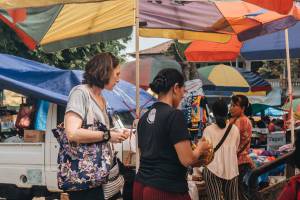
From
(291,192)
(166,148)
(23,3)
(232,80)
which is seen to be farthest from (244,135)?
(232,80)

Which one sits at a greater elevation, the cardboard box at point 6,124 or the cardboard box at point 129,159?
the cardboard box at point 6,124

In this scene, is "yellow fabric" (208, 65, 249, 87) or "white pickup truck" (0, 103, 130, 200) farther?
"yellow fabric" (208, 65, 249, 87)

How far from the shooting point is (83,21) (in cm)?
631

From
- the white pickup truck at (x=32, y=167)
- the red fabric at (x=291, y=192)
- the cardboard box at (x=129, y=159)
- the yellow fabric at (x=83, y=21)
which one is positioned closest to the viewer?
the red fabric at (x=291, y=192)

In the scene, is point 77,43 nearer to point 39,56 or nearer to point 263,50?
point 263,50

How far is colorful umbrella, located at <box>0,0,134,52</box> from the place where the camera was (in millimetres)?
5973

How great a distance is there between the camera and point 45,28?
616cm

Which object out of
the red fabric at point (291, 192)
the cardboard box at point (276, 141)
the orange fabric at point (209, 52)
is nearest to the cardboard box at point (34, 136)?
the orange fabric at point (209, 52)

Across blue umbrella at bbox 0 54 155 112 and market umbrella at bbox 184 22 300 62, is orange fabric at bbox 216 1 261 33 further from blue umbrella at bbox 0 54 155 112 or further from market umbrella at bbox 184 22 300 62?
blue umbrella at bbox 0 54 155 112

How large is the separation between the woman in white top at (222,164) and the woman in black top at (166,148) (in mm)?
2393

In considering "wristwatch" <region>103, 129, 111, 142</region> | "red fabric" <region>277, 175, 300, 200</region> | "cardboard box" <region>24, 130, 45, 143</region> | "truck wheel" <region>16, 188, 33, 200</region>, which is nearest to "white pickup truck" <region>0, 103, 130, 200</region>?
"truck wheel" <region>16, 188, 33, 200</region>

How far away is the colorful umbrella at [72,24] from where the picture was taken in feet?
19.6

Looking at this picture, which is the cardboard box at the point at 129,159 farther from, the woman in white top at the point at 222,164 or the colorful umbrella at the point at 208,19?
the colorful umbrella at the point at 208,19

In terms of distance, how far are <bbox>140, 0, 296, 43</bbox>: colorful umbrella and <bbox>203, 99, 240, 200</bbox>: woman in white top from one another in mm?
1341
